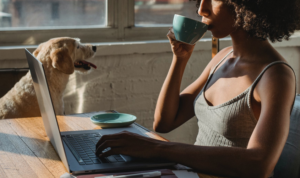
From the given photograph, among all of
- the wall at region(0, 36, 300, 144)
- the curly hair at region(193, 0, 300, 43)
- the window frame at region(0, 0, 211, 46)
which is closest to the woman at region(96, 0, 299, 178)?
the curly hair at region(193, 0, 300, 43)

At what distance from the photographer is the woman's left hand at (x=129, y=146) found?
32.3 inches

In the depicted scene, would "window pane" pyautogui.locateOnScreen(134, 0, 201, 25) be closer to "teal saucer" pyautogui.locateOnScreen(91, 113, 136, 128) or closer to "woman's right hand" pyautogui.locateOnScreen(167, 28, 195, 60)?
"woman's right hand" pyautogui.locateOnScreen(167, 28, 195, 60)

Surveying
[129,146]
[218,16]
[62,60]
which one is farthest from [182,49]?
[62,60]

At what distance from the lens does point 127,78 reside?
2.18m

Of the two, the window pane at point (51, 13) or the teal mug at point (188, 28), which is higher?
the teal mug at point (188, 28)

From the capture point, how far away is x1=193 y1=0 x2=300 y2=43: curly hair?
3.37ft

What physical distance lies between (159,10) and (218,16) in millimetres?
1387

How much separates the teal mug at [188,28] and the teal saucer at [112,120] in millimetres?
342

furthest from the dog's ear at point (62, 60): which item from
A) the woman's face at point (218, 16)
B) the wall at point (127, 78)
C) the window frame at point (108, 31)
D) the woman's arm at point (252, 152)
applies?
the woman's arm at point (252, 152)

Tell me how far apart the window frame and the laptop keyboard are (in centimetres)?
125

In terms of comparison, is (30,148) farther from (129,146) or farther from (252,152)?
(252,152)

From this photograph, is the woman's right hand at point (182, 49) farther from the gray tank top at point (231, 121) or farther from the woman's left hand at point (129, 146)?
the woman's left hand at point (129, 146)

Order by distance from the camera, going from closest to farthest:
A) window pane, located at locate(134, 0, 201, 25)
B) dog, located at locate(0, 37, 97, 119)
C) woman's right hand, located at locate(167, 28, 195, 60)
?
woman's right hand, located at locate(167, 28, 195, 60), dog, located at locate(0, 37, 97, 119), window pane, located at locate(134, 0, 201, 25)

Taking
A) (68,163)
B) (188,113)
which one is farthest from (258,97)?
(68,163)
